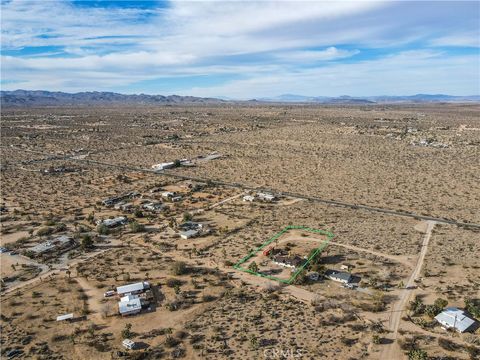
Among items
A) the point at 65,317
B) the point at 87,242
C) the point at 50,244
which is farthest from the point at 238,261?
the point at 50,244

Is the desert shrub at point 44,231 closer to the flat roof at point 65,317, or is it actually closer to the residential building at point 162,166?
the flat roof at point 65,317

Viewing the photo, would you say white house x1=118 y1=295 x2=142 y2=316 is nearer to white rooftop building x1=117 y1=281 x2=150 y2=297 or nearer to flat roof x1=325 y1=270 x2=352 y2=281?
white rooftop building x1=117 y1=281 x2=150 y2=297

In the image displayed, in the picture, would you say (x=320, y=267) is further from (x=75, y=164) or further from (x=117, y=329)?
(x=75, y=164)

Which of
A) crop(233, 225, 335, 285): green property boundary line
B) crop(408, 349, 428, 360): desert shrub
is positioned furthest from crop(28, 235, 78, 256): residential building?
crop(408, 349, 428, 360): desert shrub

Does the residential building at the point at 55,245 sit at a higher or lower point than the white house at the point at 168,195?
lower

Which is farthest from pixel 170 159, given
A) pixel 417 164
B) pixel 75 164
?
pixel 417 164

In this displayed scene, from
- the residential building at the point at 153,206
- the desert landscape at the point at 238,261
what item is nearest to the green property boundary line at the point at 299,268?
the desert landscape at the point at 238,261
